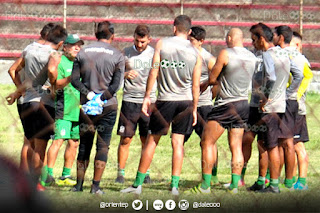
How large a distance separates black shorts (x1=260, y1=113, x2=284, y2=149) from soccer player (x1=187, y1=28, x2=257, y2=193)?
15 centimetres

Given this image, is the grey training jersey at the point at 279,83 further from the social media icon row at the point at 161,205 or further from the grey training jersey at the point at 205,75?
the social media icon row at the point at 161,205

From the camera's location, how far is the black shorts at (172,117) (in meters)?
4.52

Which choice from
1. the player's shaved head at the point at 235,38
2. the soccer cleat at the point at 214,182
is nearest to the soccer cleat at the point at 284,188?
the soccer cleat at the point at 214,182

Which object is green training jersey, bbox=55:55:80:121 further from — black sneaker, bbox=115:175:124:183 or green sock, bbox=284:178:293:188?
green sock, bbox=284:178:293:188

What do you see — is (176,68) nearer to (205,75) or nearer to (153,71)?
(153,71)

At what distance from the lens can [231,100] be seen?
4645 millimetres

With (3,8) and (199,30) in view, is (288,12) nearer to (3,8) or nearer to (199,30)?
(3,8)

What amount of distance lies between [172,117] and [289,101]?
94cm

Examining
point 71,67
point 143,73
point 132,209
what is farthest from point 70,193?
point 143,73

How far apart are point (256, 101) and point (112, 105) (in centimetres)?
109

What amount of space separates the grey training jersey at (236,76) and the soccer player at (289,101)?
297 mm

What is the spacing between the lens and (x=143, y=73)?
553cm

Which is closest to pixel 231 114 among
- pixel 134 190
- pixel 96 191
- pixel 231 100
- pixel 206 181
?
pixel 231 100

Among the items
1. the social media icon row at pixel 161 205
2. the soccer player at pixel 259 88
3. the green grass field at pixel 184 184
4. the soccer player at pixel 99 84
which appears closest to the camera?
the social media icon row at pixel 161 205
